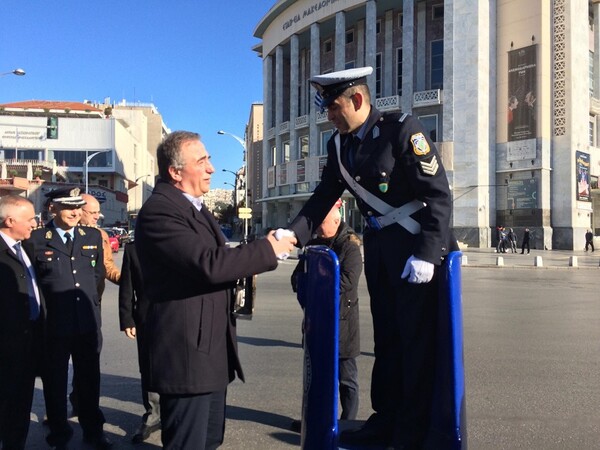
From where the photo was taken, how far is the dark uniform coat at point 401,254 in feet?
8.89

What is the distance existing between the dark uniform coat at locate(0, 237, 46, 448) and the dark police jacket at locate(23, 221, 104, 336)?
32 cm

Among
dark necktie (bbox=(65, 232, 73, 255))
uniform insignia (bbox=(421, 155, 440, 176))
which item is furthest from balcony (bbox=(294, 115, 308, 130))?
uniform insignia (bbox=(421, 155, 440, 176))

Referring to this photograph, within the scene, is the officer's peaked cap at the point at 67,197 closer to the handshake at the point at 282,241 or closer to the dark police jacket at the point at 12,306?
the dark police jacket at the point at 12,306

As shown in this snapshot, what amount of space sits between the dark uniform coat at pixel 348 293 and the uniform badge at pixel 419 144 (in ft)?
5.76

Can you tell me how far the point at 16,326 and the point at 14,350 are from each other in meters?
0.16

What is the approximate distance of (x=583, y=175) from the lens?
118 feet

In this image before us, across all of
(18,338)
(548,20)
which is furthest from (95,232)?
(548,20)

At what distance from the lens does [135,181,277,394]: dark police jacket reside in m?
2.35

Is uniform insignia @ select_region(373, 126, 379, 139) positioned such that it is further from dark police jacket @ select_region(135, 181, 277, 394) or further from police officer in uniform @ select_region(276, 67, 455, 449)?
dark police jacket @ select_region(135, 181, 277, 394)

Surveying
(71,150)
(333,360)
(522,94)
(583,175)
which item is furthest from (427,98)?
(71,150)

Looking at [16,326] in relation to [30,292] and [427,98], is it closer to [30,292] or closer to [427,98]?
[30,292]

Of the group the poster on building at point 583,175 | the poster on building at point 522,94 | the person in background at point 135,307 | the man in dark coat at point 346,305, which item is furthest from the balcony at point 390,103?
the person in background at point 135,307

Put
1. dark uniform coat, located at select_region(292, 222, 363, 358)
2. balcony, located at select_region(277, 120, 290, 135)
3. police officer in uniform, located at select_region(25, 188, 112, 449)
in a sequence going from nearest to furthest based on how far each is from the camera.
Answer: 1. police officer in uniform, located at select_region(25, 188, 112, 449)
2. dark uniform coat, located at select_region(292, 222, 363, 358)
3. balcony, located at select_region(277, 120, 290, 135)

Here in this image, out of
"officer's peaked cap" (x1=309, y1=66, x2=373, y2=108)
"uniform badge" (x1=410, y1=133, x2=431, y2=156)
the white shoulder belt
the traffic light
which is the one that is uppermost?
the traffic light
